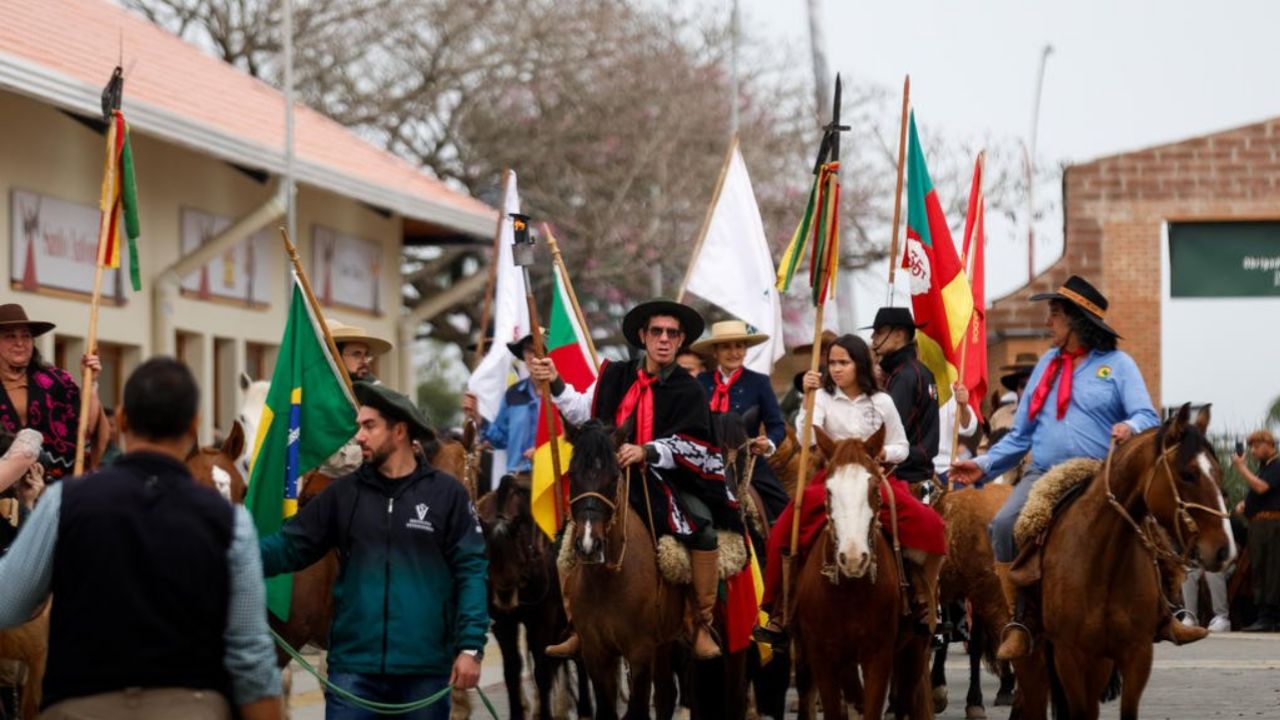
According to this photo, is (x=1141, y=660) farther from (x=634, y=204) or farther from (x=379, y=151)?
(x=634, y=204)

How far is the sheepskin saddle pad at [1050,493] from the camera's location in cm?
1278

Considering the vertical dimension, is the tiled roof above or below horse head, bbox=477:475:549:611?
above

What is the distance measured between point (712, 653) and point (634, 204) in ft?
108

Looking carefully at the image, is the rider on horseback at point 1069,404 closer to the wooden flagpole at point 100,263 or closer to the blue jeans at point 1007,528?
the blue jeans at point 1007,528

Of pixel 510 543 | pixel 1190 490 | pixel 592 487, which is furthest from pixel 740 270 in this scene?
pixel 1190 490

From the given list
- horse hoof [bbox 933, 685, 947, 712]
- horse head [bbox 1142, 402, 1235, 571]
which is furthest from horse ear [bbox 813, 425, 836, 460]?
horse hoof [bbox 933, 685, 947, 712]

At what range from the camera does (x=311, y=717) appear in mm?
A: 15711

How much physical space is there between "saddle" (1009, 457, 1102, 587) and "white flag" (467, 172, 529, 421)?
5709mm

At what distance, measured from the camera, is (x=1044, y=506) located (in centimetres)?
1278

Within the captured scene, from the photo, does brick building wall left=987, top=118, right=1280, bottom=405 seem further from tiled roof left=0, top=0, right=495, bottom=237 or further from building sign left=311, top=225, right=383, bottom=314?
building sign left=311, top=225, right=383, bottom=314

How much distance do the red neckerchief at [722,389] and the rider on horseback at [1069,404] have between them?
9.28ft

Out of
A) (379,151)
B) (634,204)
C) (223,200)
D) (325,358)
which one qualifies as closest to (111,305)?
(223,200)

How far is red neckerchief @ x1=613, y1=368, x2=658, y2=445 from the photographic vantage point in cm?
1349

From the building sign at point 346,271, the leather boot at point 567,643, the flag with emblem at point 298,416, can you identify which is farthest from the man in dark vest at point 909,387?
the building sign at point 346,271
